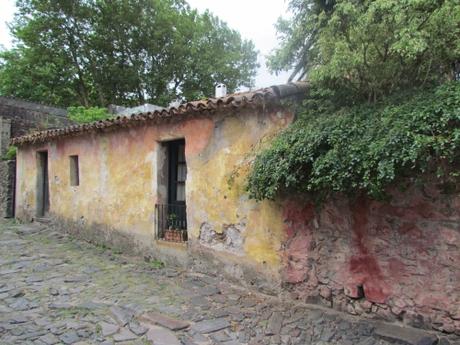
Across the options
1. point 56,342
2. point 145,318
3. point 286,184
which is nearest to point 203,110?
point 286,184

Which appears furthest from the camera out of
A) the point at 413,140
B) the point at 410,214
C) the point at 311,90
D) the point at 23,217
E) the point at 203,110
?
the point at 23,217

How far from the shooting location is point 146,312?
4703 mm

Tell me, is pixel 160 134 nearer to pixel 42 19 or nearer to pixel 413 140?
pixel 413 140

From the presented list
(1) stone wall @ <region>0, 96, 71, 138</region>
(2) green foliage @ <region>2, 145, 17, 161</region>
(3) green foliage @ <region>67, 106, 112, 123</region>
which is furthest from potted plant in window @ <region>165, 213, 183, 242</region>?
(1) stone wall @ <region>0, 96, 71, 138</region>

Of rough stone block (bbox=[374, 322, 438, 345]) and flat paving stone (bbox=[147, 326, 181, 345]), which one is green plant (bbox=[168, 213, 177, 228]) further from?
rough stone block (bbox=[374, 322, 438, 345])

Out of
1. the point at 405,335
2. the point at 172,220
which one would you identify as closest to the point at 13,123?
the point at 172,220

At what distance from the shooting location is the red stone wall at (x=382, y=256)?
148 inches

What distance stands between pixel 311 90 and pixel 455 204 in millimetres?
2174

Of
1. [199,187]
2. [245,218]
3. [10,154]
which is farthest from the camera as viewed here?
[10,154]

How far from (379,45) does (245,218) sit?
2.85m

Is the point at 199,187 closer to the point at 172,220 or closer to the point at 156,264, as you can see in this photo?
the point at 172,220

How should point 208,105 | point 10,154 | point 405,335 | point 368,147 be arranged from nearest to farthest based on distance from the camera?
point 368,147 → point 405,335 → point 208,105 → point 10,154

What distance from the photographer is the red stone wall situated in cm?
375

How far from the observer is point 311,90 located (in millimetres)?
4945
